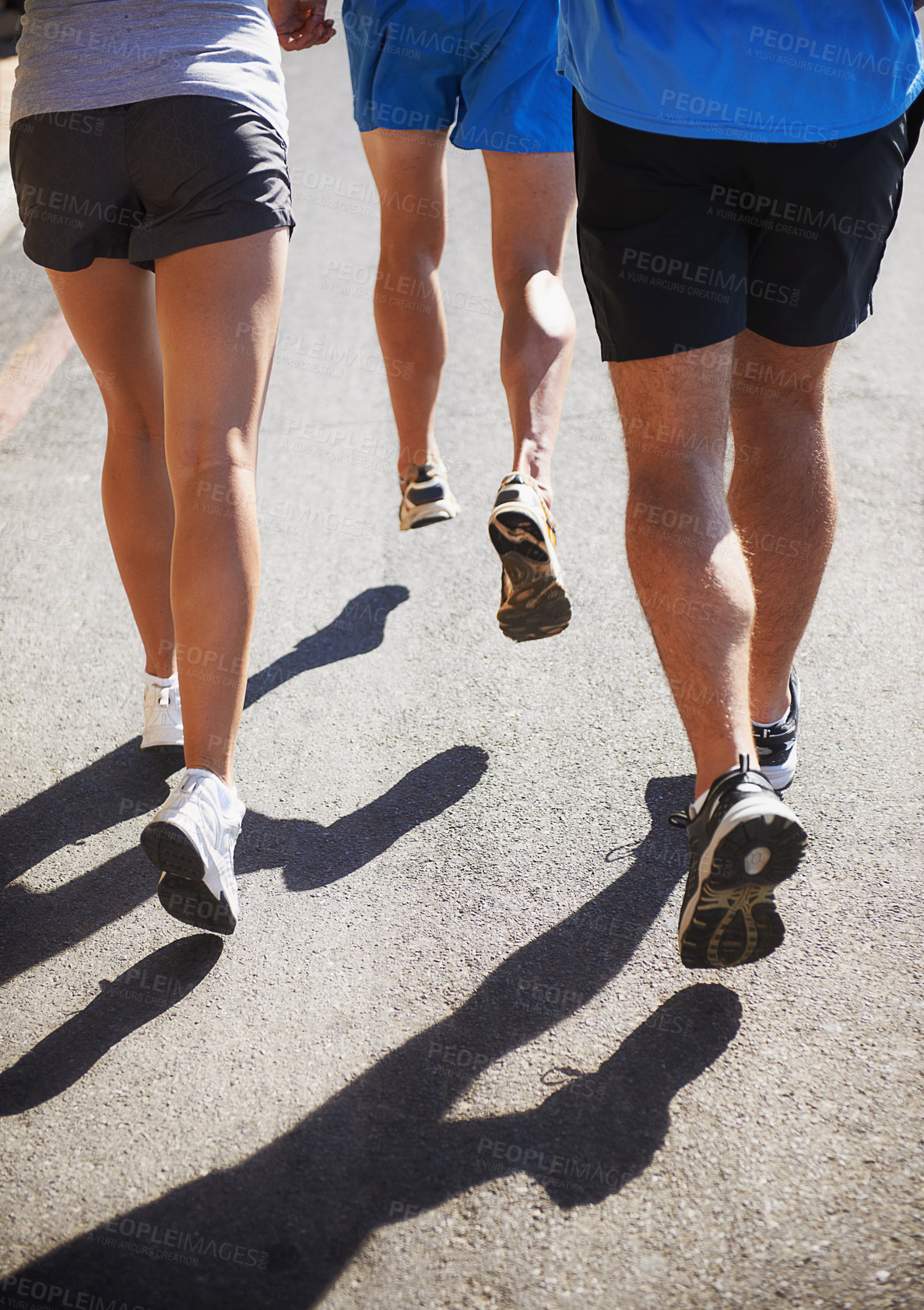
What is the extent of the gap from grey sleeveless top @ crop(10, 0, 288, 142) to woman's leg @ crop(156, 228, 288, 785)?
0.29 metres

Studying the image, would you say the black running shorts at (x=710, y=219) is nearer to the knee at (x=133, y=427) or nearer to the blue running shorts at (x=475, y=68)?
Answer: the blue running shorts at (x=475, y=68)

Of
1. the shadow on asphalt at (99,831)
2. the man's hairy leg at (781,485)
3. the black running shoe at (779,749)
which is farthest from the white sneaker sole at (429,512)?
the black running shoe at (779,749)

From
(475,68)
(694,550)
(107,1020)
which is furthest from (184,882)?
(475,68)

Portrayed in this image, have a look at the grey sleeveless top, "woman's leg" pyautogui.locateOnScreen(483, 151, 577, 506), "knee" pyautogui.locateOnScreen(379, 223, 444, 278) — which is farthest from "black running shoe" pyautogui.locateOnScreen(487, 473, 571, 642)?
"knee" pyautogui.locateOnScreen(379, 223, 444, 278)

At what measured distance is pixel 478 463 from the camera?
3.83 m

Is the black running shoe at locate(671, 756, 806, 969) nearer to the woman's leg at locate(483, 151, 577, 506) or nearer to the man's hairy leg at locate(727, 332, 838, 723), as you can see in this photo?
the man's hairy leg at locate(727, 332, 838, 723)

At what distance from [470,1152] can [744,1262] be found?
0.41 metres

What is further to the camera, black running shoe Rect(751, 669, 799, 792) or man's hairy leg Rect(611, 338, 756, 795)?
black running shoe Rect(751, 669, 799, 792)

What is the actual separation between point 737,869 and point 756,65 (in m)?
1.24

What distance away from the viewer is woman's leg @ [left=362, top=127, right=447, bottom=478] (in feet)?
9.55

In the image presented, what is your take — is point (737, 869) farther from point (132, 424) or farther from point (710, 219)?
point (132, 424)

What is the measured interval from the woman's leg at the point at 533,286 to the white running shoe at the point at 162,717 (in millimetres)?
1014

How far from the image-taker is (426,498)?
310 cm

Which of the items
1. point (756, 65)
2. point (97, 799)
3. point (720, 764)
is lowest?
point (97, 799)
